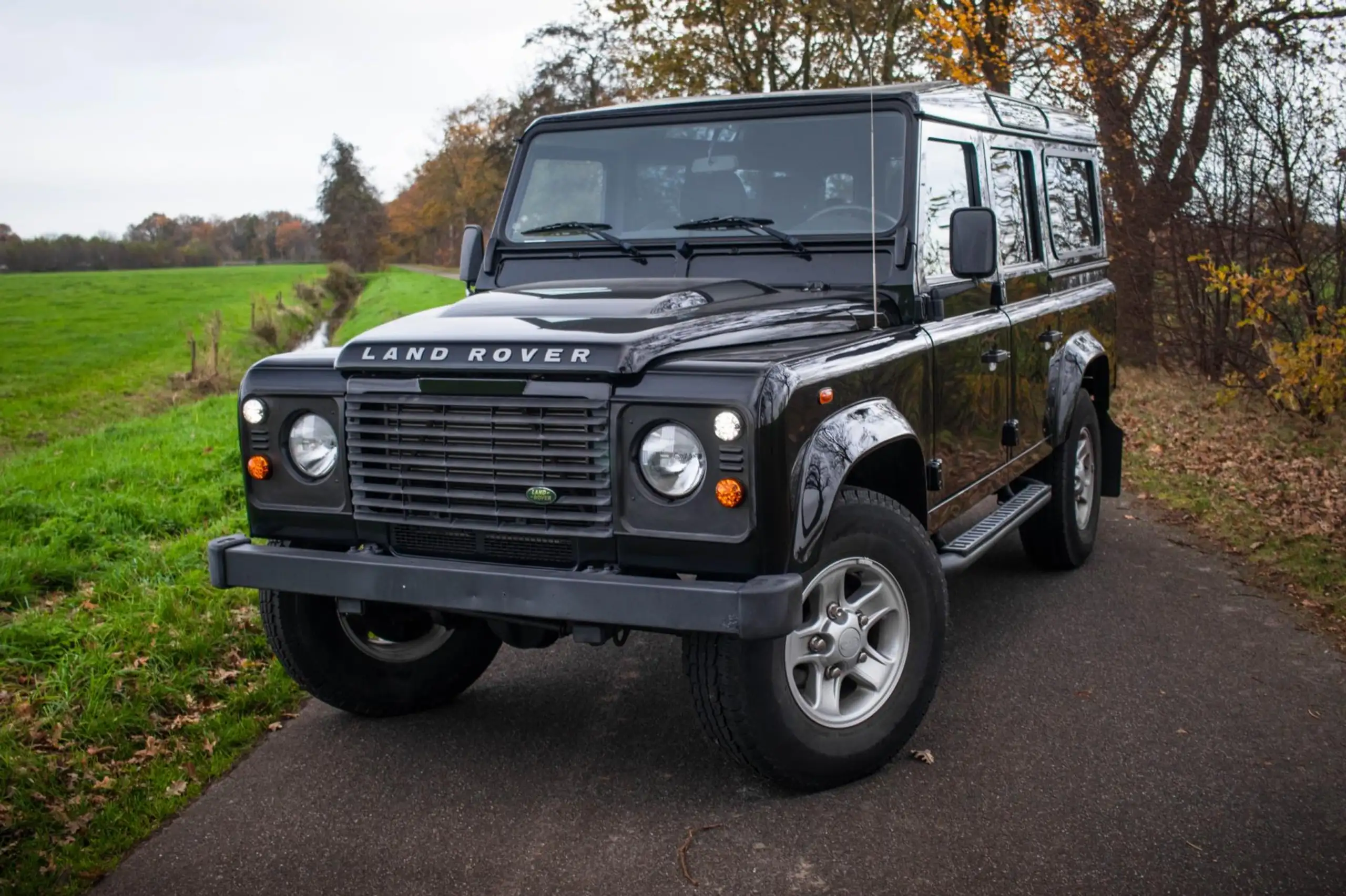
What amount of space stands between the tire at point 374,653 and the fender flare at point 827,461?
1240 millimetres

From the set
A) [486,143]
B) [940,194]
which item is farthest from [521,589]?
[486,143]

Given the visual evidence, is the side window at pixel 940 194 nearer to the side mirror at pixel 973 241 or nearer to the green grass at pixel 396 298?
the side mirror at pixel 973 241

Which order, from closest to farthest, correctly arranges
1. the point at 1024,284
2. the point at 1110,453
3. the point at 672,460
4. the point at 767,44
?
the point at 672,460 < the point at 1024,284 < the point at 1110,453 < the point at 767,44

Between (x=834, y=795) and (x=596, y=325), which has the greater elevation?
(x=596, y=325)

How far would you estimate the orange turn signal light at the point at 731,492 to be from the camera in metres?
3.19

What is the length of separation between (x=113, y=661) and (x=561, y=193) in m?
2.62

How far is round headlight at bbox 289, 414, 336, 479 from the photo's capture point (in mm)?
3753

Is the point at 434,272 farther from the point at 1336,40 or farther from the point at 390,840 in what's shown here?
the point at 390,840

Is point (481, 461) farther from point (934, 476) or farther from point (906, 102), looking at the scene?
point (906, 102)

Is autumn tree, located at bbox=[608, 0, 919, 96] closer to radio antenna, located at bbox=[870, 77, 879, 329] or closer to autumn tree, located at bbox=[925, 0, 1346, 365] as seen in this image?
autumn tree, located at bbox=[925, 0, 1346, 365]

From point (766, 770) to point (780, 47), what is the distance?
2025cm

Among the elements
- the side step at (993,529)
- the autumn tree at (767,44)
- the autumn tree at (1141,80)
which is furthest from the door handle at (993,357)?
the autumn tree at (767,44)

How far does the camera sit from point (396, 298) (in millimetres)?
37281

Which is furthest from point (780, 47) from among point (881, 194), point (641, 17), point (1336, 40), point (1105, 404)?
point (881, 194)
